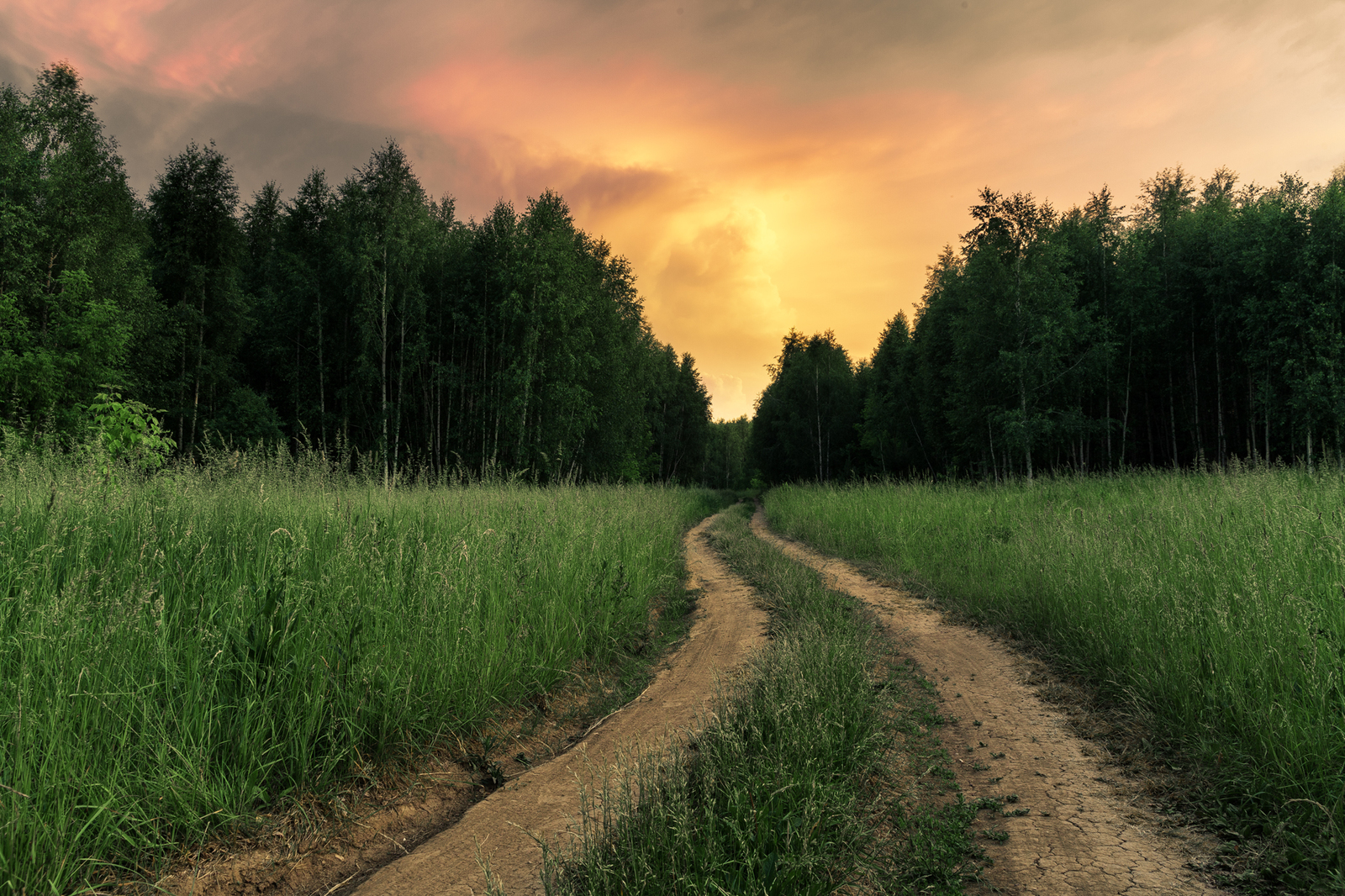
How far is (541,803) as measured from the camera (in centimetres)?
339

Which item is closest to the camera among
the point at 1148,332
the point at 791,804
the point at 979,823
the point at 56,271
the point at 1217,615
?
the point at 791,804

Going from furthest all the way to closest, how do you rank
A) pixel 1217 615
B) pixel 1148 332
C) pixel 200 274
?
pixel 1148 332 < pixel 200 274 < pixel 1217 615

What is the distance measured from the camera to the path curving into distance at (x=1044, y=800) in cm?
250

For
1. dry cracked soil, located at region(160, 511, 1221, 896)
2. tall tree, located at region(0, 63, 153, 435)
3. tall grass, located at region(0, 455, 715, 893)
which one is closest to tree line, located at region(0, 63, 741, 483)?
tall tree, located at region(0, 63, 153, 435)

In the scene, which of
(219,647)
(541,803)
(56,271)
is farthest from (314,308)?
(541,803)

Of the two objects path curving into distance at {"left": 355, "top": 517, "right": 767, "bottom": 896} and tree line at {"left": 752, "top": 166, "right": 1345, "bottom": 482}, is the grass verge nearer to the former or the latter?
path curving into distance at {"left": 355, "top": 517, "right": 767, "bottom": 896}

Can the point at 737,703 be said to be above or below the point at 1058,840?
above

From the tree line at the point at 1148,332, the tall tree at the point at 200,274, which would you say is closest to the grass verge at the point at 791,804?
the tree line at the point at 1148,332

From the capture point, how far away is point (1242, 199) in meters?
31.9

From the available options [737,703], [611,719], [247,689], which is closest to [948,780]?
[737,703]

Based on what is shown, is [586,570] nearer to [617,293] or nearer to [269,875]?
[269,875]

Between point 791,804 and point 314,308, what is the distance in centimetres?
3433

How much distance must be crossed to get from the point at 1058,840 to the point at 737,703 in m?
1.92

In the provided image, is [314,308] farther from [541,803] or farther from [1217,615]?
[1217,615]
